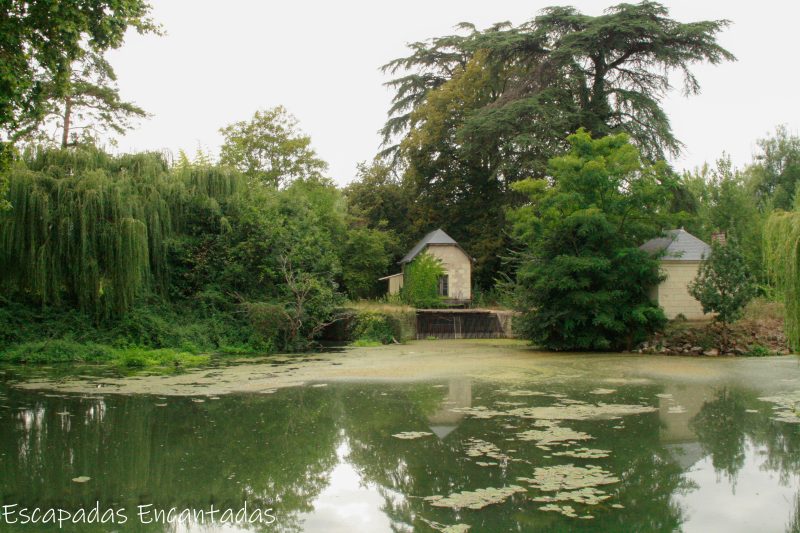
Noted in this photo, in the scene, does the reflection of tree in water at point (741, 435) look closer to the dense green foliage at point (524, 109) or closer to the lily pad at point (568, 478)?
the lily pad at point (568, 478)

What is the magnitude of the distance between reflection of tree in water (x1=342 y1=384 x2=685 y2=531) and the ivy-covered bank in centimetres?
1051

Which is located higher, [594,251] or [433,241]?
[433,241]

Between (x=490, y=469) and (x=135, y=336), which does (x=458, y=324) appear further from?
(x=490, y=469)

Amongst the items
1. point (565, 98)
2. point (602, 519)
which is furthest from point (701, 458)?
point (565, 98)

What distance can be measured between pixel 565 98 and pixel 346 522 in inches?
1037

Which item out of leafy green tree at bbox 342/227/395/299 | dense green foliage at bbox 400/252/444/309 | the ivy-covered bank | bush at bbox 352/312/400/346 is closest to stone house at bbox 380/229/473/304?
dense green foliage at bbox 400/252/444/309

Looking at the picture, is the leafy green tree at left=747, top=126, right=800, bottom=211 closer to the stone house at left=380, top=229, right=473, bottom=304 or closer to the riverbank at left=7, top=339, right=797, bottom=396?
the stone house at left=380, top=229, right=473, bottom=304

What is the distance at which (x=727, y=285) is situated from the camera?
63.4 feet

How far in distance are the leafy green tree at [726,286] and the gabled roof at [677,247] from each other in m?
2.15

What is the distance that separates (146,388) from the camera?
12414mm

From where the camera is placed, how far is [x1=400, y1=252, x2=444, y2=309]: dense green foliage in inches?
1172

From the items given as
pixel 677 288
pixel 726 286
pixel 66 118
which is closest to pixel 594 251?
pixel 677 288

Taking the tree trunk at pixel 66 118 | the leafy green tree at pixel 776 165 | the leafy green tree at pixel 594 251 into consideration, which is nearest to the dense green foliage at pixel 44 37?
the leafy green tree at pixel 594 251

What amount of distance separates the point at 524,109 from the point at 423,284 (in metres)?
8.85
